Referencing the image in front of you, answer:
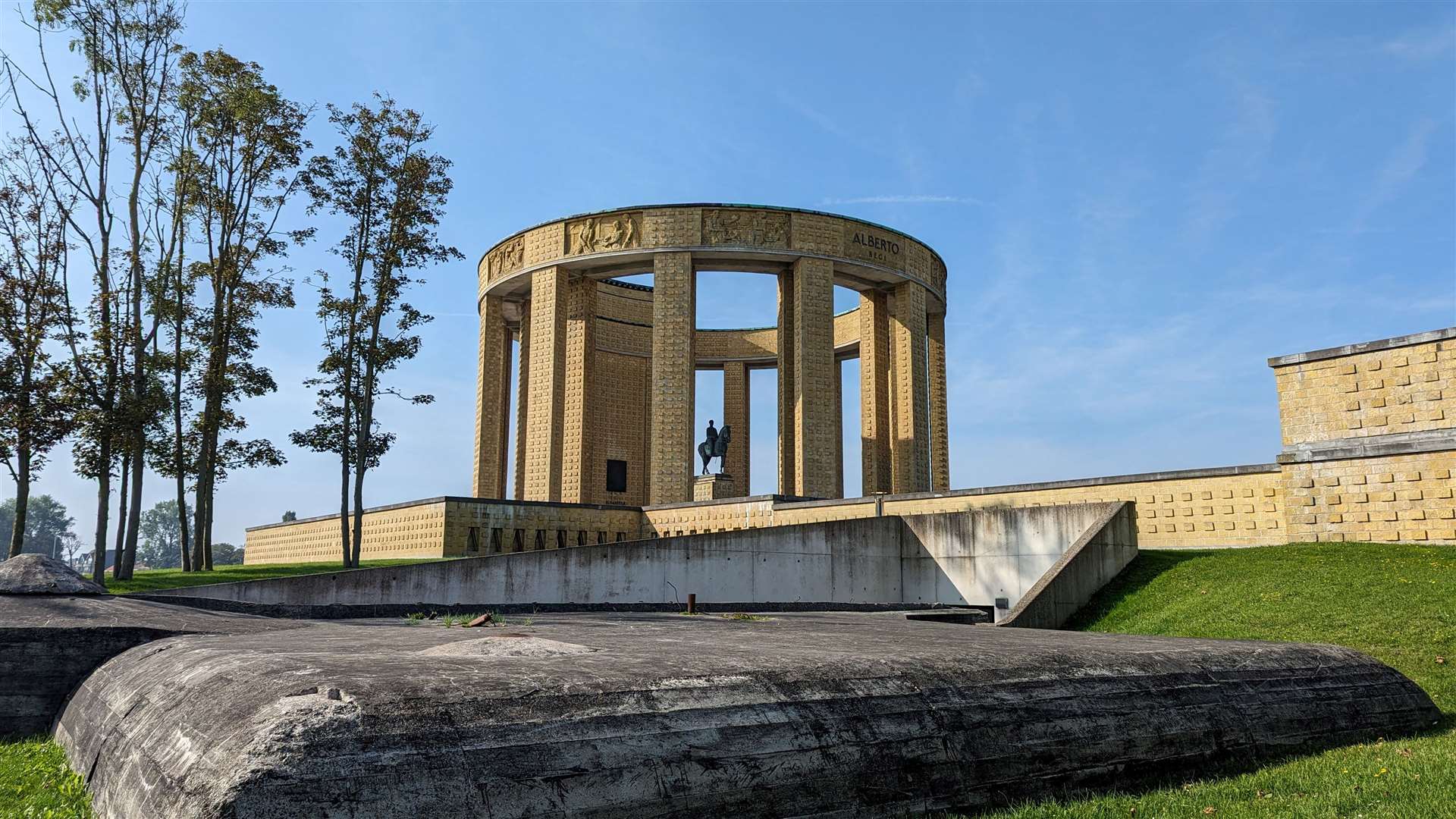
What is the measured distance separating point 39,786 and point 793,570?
13.8m

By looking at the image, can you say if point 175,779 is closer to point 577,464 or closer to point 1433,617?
point 1433,617

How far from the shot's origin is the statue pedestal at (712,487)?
28.9 meters

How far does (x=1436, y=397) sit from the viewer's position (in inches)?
561

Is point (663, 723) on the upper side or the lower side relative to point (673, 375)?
lower

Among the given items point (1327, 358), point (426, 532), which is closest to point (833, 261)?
point (426, 532)

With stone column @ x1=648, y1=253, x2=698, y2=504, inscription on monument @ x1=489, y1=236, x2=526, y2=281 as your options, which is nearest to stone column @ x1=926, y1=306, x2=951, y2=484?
stone column @ x1=648, y1=253, x2=698, y2=504

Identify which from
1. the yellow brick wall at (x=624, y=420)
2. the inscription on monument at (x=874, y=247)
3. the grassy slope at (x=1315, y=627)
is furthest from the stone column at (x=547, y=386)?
the grassy slope at (x=1315, y=627)

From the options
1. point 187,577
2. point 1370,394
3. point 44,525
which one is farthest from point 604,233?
point 44,525

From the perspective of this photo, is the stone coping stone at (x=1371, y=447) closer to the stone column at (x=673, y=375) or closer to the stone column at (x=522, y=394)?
the stone column at (x=673, y=375)

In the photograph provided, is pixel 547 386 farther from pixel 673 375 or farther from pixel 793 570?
pixel 793 570

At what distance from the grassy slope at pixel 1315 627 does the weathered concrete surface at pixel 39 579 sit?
8.04 m

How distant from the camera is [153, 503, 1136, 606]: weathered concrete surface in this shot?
13273 millimetres

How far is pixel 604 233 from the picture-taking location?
30.5 metres

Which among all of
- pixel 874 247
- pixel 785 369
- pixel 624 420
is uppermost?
pixel 874 247
